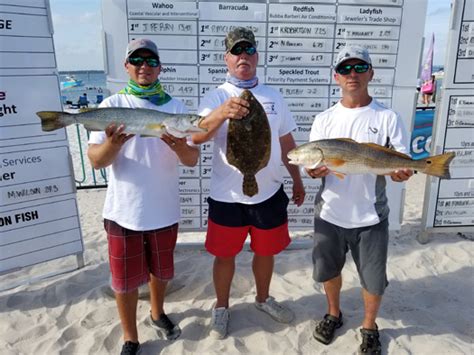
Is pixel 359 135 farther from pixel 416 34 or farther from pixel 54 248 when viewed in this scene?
pixel 54 248

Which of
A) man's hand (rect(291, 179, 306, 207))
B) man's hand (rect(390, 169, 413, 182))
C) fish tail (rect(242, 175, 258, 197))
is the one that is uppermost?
man's hand (rect(390, 169, 413, 182))

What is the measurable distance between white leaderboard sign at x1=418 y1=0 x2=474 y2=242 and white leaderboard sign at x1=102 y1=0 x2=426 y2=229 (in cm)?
49

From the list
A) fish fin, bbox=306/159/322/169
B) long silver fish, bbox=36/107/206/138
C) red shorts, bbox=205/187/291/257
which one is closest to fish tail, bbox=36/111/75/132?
long silver fish, bbox=36/107/206/138

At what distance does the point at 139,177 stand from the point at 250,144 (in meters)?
0.89

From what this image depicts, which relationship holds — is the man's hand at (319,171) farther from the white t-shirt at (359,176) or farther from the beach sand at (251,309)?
the beach sand at (251,309)

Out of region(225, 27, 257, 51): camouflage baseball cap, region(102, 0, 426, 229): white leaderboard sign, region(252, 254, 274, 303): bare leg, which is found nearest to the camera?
region(225, 27, 257, 51): camouflage baseball cap

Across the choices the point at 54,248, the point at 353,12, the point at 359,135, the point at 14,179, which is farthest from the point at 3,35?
the point at 353,12

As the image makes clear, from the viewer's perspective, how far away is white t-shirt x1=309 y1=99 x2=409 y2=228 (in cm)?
271

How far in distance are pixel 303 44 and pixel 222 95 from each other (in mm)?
2018

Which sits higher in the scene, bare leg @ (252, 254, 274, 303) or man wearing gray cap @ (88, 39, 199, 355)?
man wearing gray cap @ (88, 39, 199, 355)

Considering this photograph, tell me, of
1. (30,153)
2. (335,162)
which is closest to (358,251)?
(335,162)

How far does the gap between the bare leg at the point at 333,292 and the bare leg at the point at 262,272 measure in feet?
1.82

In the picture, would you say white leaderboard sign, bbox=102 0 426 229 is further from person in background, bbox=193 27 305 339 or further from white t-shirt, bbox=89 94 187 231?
white t-shirt, bbox=89 94 187 231

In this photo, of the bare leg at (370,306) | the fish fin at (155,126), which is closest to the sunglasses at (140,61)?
the fish fin at (155,126)
